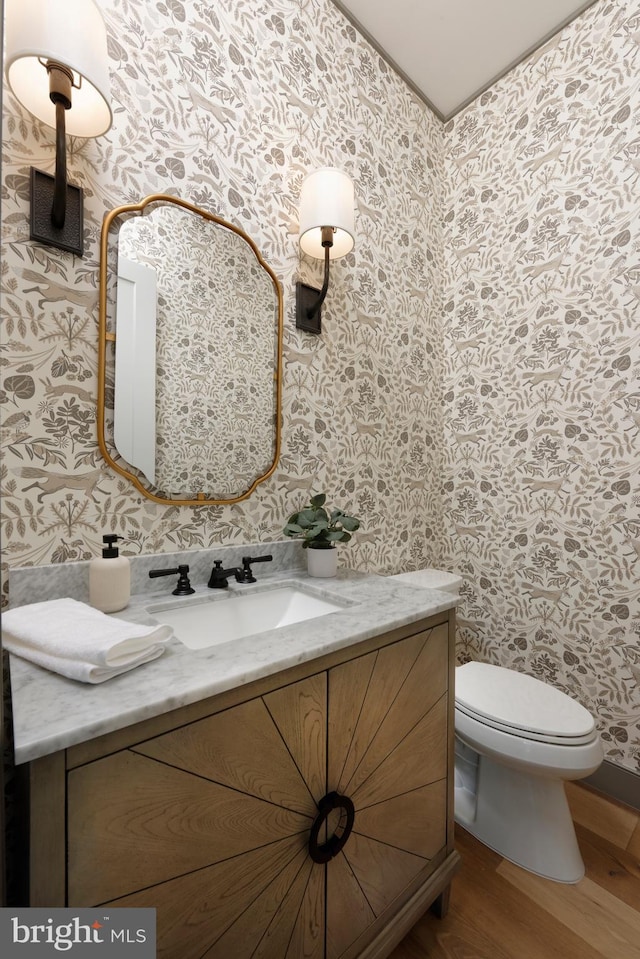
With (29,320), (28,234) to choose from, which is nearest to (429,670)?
(29,320)

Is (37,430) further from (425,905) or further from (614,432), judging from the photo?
(614,432)

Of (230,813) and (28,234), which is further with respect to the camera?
(28,234)

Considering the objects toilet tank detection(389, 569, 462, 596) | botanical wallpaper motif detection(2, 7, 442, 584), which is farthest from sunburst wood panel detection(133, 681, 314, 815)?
toilet tank detection(389, 569, 462, 596)

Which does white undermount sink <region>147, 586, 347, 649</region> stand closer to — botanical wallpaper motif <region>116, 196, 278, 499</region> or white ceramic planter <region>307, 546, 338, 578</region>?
white ceramic planter <region>307, 546, 338, 578</region>

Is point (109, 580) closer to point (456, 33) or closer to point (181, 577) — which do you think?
point (181, 577)

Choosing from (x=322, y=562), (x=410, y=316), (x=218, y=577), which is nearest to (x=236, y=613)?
(x=218, y=577)

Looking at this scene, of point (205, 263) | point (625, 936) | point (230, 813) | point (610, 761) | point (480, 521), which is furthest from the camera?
point (480, 521)

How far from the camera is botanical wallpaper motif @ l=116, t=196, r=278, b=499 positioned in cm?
115

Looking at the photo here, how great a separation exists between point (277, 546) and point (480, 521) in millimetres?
1019

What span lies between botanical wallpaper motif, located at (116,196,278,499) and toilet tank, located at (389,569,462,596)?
787 millimetres

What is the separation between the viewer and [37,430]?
3.19 ft

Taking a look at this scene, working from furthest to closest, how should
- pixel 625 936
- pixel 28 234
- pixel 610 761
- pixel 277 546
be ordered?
pixel 610 761 → pixel 277 546 → pixel 625 936 → pixel 28 234

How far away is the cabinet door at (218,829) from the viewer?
1.89ft

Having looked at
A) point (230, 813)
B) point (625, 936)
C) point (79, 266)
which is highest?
point (79, 266)
